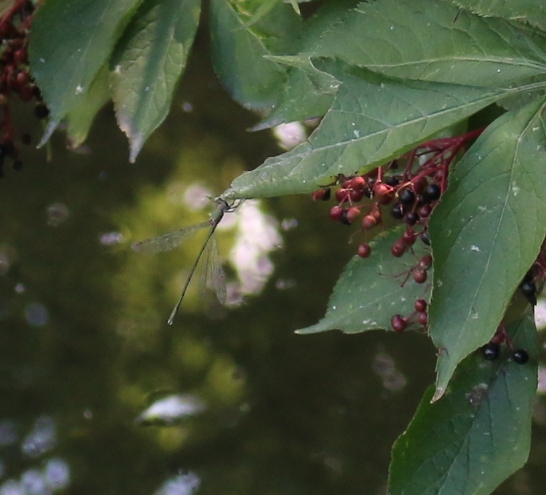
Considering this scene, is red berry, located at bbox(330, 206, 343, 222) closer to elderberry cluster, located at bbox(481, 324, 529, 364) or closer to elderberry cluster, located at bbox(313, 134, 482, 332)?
elderberry cluster, located at bbox(313, 134, 482, 332)

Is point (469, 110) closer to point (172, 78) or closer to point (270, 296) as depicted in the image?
point (172, 78)

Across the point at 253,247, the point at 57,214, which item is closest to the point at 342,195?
the point at 253,247

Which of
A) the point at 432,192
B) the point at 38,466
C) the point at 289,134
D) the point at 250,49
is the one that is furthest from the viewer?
the point at 289,134

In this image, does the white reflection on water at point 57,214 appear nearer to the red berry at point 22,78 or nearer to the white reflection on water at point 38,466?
the white reflection on water at point 38,466

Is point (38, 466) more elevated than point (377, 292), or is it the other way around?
point (377, 292)

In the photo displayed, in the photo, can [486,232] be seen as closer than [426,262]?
Result: Yes

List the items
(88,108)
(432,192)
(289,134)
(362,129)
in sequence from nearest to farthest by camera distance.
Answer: (362,129) < (432,192) < (88,108) < (289,134)

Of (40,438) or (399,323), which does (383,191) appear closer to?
(399,323)

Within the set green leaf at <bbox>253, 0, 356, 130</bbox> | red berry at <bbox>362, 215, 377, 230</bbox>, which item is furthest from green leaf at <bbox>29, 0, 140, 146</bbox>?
red berry at <bbox>362, 215, 377, 230</bbox>
